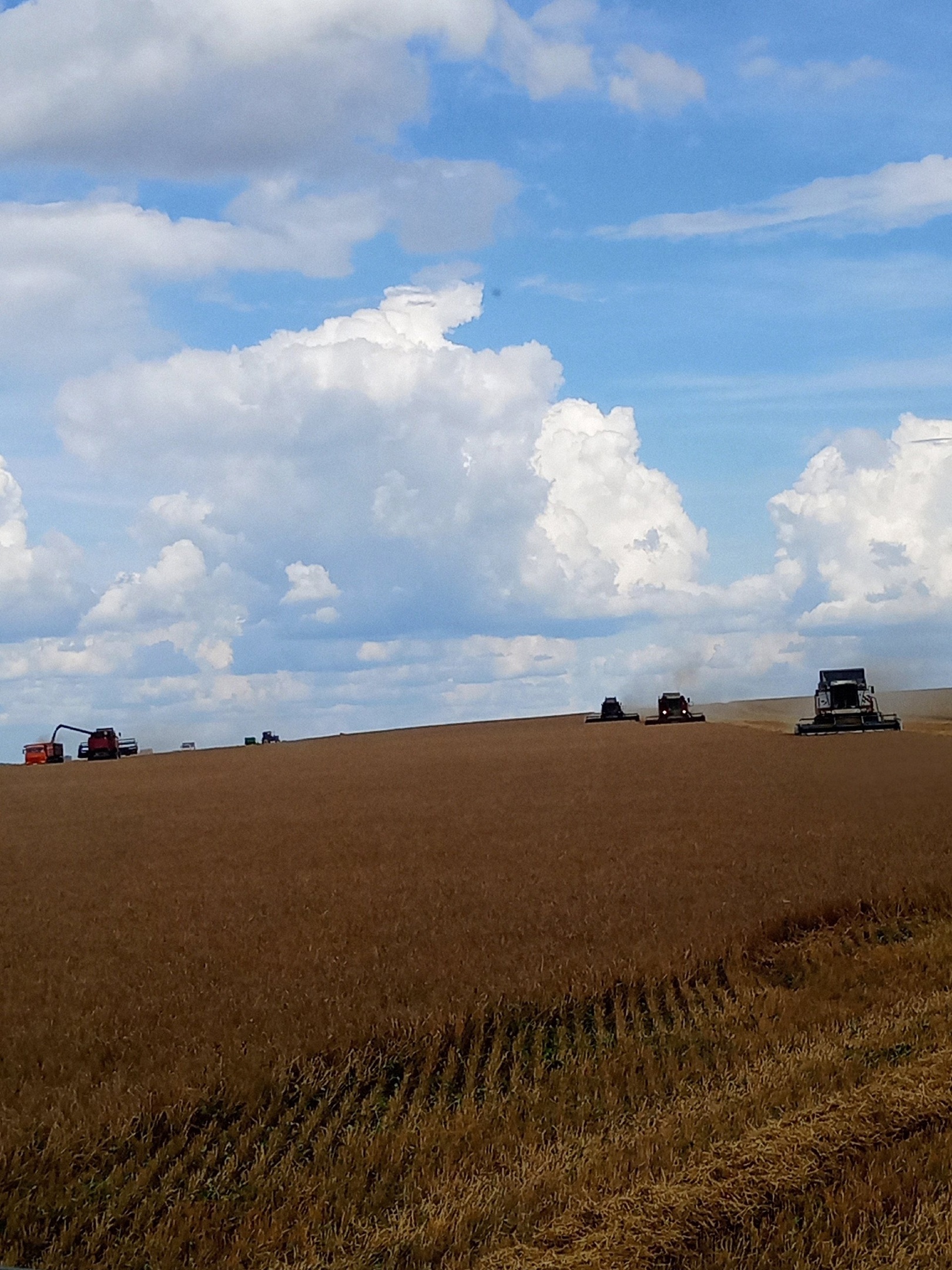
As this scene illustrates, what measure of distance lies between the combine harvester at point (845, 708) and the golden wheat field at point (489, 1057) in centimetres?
3601

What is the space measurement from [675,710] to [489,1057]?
274ft

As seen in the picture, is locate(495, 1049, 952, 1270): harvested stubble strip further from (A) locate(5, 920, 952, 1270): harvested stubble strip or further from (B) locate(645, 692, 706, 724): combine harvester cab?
(B) locate(645, 692, 706, 724): combine harvester cab

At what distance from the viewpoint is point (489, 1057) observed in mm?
10125

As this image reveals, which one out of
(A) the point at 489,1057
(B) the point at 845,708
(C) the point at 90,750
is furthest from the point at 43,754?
(A) the point at 489,1057

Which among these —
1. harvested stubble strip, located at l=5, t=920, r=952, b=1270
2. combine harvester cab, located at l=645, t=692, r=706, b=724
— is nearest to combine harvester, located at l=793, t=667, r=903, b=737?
combine harvester cab, located at l=645, t=692, r=706, b=724

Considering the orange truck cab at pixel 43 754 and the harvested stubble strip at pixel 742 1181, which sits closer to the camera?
the harvested stubble strip at pixel 742 1181

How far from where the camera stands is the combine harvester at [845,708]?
57.8 metres

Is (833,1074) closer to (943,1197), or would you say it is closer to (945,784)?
(943,1197)

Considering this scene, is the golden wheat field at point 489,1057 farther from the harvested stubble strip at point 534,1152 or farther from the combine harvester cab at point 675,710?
the combine harvester cab at point 675,710

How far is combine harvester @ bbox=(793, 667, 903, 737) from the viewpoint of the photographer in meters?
57.8

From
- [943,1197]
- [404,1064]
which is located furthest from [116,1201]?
[943,1197]

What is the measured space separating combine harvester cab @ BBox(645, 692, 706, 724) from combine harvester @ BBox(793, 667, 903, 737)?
101ft

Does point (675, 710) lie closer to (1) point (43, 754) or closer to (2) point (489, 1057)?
(1) point (43, 754)

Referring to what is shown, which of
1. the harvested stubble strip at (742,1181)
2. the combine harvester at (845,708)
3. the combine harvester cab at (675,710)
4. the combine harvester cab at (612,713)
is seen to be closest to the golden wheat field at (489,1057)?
the harvested stubble strip at (742,1181)
